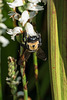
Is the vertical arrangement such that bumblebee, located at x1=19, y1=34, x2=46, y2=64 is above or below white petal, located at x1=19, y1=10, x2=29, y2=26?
below

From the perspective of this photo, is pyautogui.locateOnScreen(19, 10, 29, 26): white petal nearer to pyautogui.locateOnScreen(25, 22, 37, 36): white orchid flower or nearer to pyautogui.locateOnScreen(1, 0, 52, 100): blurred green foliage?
pyautogui.locateOnScreen(25, 22, 37, 36): white orchid flower

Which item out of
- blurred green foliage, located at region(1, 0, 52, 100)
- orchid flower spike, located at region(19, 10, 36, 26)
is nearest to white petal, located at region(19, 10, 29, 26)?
orchid flower spike, located at region(19, 10, 36, 26)

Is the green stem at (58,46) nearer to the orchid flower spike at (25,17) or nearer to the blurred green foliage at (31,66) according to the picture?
the orchid flower spike at (25,17)

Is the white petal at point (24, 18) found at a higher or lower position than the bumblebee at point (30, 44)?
higher

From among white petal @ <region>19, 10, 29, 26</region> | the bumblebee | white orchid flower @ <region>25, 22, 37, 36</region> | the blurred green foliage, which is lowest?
the blurred green foliage

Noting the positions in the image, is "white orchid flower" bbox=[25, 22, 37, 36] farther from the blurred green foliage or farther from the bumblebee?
the blurred green foliage

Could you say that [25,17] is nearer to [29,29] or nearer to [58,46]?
[29,29]

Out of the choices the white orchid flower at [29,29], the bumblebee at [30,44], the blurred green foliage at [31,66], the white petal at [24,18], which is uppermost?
the white petal at [24,18]

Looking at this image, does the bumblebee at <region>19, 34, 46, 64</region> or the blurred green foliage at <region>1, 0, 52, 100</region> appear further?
the blurred green foliage at <region>1, 0, 52, 100</region>

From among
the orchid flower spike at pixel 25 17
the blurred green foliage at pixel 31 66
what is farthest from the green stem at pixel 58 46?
the blurred green foliage at pixel 31 66

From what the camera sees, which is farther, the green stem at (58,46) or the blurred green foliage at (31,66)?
the blurred green foliage at (31,66)

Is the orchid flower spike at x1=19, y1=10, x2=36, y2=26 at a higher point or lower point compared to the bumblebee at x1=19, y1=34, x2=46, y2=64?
higher
